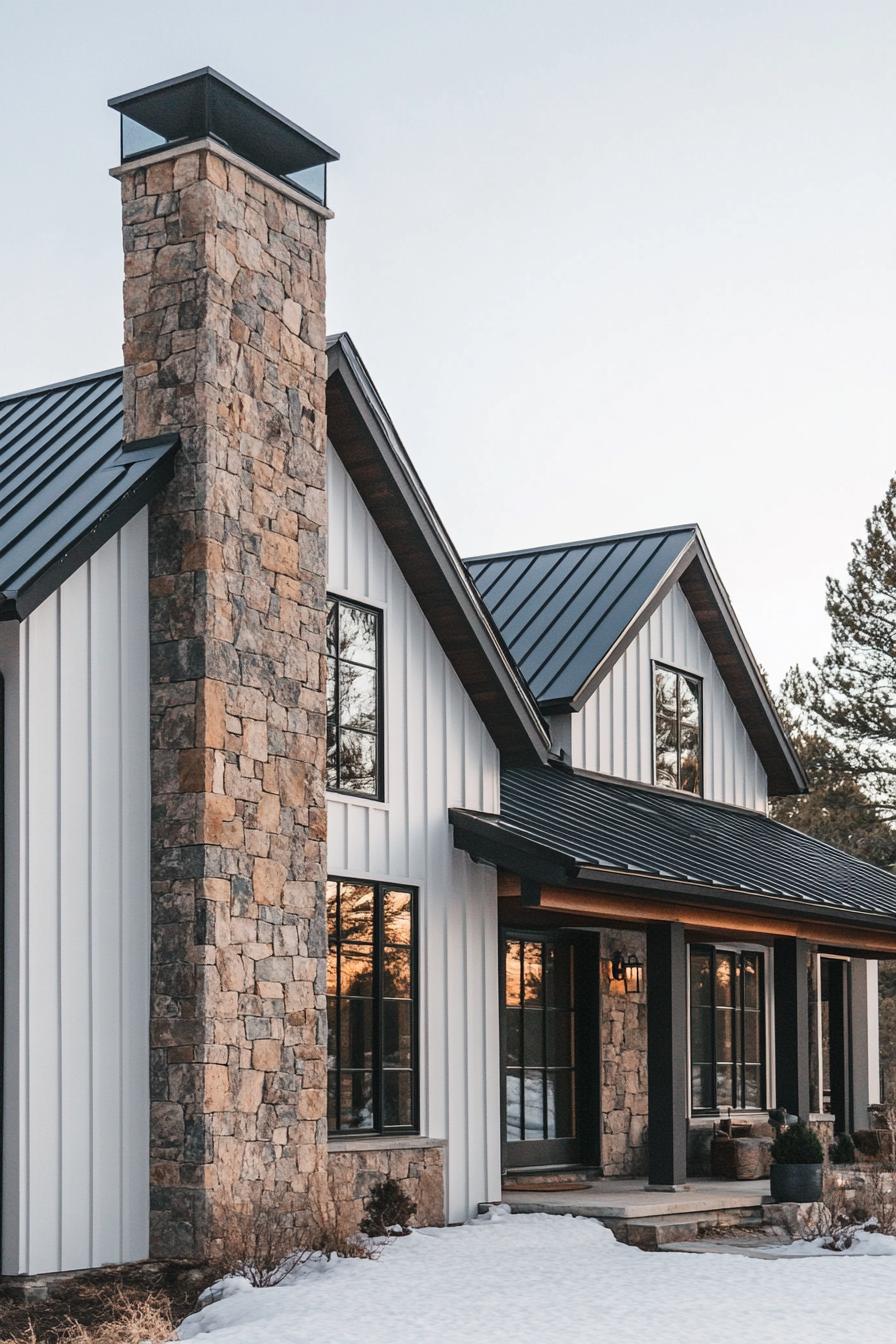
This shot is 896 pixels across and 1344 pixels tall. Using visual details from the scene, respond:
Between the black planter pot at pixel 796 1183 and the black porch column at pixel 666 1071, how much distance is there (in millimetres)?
819

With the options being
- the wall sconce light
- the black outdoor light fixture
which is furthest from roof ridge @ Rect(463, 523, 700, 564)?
the black outdoor light fixture

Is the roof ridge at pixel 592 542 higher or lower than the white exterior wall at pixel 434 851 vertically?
higher

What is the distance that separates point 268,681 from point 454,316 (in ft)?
44.9

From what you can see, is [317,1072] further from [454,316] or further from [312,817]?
[454,316]

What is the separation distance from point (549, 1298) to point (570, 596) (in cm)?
1076

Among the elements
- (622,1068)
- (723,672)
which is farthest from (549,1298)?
(723,672)

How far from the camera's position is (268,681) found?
1233 centimetres

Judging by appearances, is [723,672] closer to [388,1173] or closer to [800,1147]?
[800,1147]

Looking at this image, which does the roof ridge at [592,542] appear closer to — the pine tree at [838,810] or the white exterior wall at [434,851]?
the white exterior wall at [434,851]

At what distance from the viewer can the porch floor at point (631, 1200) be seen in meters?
14.3

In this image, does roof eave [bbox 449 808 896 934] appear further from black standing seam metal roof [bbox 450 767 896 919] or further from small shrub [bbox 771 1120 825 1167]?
small shrub [bbox 771 1120 825 1167]

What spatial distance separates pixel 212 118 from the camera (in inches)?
487

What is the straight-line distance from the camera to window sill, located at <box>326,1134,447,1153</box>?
13228mm

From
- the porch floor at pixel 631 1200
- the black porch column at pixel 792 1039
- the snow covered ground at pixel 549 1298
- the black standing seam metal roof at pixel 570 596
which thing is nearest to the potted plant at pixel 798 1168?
the porch floor at pixel 631 1200
